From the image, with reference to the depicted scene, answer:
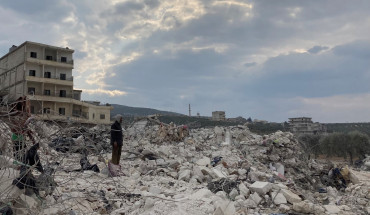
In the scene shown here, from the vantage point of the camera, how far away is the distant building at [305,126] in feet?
164

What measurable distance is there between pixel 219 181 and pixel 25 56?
24311 mm

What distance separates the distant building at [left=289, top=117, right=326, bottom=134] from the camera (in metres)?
49.9

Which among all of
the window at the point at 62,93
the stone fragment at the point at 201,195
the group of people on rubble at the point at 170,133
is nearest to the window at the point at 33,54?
the window at the point at 62,93

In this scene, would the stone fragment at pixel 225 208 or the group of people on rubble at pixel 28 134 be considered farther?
the stone fragment at pixel 225 208

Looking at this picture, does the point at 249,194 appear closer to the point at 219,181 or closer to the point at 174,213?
the point at 219,181

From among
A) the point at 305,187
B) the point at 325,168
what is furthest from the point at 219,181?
the point at 325,168

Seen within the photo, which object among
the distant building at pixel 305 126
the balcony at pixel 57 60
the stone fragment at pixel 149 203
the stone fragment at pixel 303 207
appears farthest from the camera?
the distant building at pixel 305 126

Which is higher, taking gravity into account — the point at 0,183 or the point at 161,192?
the point at 0,183

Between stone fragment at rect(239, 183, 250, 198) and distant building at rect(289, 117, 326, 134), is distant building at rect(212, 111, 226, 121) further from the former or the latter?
stone fragment at rect(239, 183, 250, 198)

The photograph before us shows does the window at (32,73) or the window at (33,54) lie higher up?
the window at (33,54)

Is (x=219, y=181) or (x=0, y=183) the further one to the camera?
(x=219, y=181)

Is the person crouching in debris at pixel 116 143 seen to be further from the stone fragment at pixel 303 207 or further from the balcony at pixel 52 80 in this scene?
the balcony at pixel 52 80

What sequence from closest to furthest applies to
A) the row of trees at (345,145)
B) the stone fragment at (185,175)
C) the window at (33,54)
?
the stone fragment at (185,175), the window at (33,54), the row of trees at (345,145)

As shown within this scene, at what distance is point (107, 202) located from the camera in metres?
5.01
